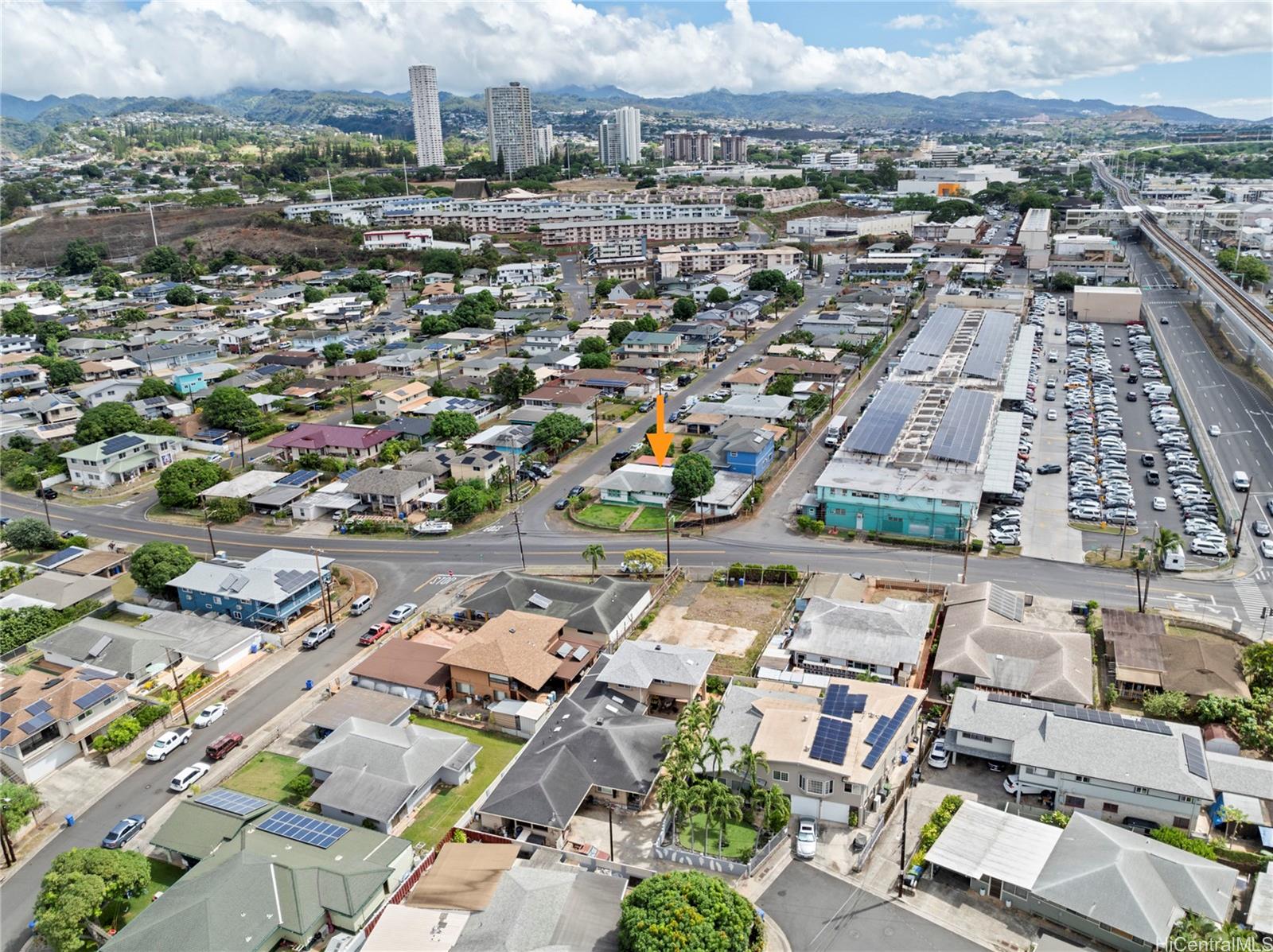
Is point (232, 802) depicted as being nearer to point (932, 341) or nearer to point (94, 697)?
point (94, 697)

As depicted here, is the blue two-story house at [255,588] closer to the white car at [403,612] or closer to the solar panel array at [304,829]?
the white car at [403,612]

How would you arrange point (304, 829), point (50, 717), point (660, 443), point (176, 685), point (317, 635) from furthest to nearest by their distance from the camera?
point (660, 443) < point (317, 635) < point (176, 685) < point (50, 717) < point (304, 829)


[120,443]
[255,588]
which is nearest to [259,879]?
[255,588]

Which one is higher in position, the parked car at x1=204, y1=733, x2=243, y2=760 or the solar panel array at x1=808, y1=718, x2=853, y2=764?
the solar panel array at x1=808, y1=718, x2=853, y2=764

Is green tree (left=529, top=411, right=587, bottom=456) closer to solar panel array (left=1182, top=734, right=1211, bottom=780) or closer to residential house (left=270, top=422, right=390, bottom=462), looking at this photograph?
residential house (left=270, top=422, right=390, bottom=462)

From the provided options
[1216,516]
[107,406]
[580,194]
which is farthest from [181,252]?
[1216,516]

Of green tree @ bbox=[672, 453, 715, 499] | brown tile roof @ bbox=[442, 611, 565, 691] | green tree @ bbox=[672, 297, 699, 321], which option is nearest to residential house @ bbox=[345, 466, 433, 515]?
green tree @ bbox=[672, 453, 715, 499]
